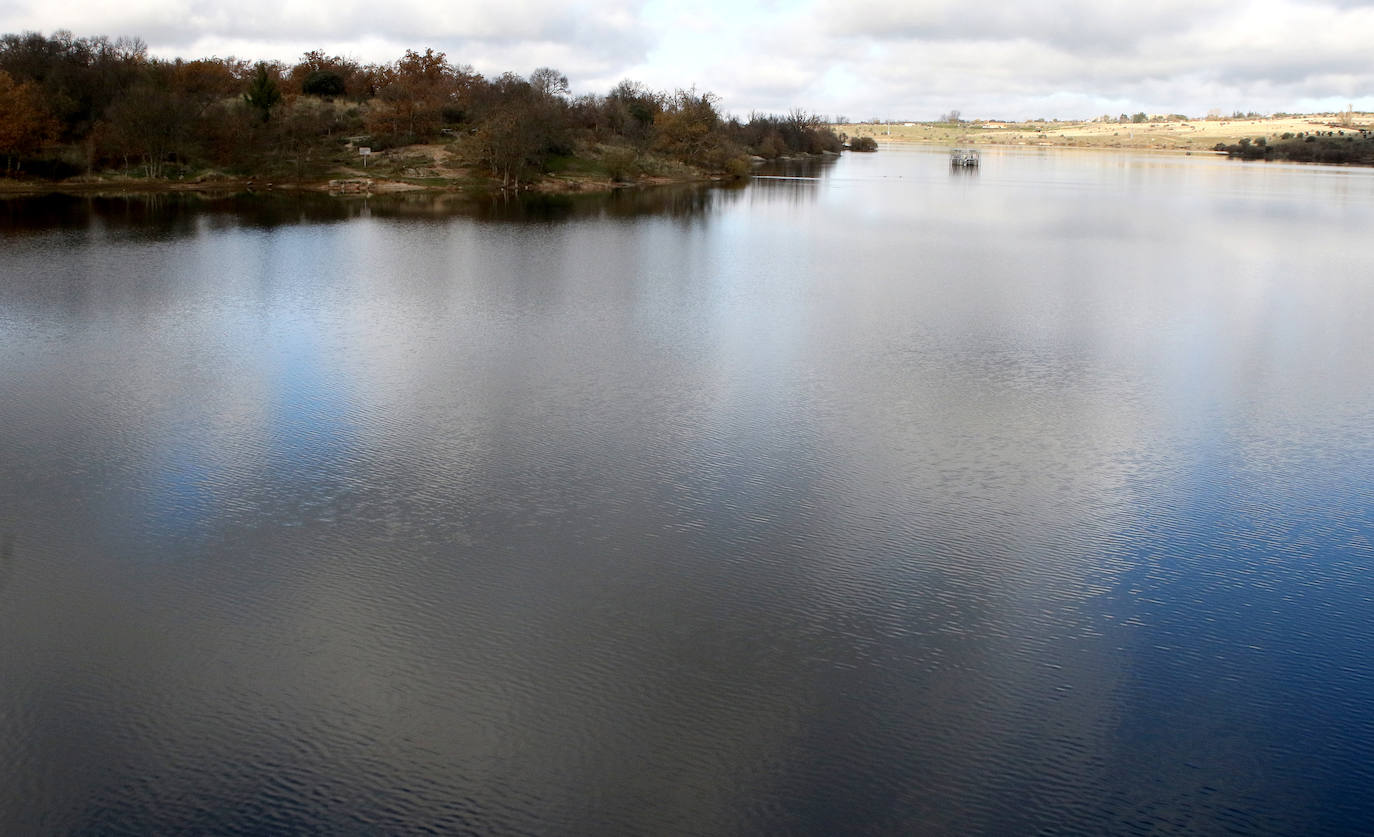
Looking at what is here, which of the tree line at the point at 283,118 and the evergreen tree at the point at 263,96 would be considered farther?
the evergreen tree at the point at 263,96

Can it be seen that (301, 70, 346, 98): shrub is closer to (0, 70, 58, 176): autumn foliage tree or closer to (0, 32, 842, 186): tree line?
(0, 32, 842, 186): tree line

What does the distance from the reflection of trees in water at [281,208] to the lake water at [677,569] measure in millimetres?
15217

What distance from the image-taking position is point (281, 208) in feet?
132

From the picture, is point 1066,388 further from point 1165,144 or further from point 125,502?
point 1165,144

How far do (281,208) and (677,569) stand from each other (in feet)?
117

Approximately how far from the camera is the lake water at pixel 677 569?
667 cm

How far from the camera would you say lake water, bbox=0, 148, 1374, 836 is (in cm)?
667

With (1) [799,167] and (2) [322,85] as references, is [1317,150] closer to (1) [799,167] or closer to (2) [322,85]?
(1) [799,167]

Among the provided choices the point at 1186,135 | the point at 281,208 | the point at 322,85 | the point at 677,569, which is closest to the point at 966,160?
the point at 322,85

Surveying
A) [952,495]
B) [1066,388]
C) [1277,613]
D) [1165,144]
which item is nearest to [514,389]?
[952,495]

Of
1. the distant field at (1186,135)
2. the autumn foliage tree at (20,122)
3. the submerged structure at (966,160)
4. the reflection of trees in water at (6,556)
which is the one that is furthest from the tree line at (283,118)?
the distant field at (1186,135)

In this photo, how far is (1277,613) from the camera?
29.2 feet

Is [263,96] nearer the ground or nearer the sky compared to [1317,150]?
nearer the ground

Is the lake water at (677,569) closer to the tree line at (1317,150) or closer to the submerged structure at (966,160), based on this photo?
the submerged structure at (966,160)
